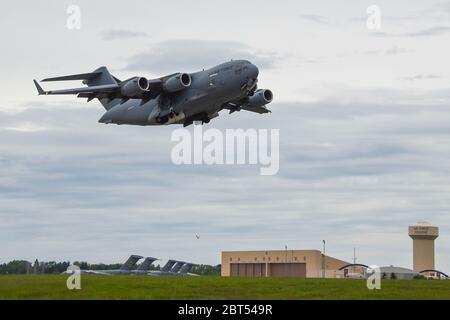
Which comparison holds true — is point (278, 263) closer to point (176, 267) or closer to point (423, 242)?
point (176, 267)

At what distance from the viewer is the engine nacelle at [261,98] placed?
76812 mm

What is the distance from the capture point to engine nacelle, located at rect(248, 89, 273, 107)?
252 ft

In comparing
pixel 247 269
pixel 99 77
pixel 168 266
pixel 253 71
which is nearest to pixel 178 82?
pixel 253 71

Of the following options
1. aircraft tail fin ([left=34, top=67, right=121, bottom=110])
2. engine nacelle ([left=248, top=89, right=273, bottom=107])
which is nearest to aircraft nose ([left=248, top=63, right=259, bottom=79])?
engine nacelle ([left=248, top=89, right=273, bottom=107])

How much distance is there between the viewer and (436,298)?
46312mm

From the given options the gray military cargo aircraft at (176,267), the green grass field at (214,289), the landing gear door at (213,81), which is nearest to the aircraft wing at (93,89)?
the landing gear door at (213,81)

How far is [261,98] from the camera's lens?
7681 cm

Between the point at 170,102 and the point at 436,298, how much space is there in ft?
99.2

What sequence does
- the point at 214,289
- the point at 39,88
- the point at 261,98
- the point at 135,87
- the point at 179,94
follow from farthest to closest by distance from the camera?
1. the point at 261,98
2. the point at 179,94
3. the point at 39,88
4. the point at 135,87
5. the point at 214,289

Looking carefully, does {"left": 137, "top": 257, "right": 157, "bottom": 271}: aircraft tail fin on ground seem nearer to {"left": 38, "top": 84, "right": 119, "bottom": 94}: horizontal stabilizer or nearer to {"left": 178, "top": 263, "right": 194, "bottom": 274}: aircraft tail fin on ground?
{"left": 178, "top": 263, "right": 194, "bottom": 274}: aircraft tail fin on ground

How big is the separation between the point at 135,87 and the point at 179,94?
3.17 m
